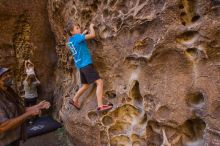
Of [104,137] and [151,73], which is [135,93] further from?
[104,137]

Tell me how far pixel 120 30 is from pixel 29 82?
2.84 meters

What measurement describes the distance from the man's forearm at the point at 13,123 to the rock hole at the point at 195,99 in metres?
1.22

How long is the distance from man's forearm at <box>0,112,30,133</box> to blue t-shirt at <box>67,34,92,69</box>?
1.06m

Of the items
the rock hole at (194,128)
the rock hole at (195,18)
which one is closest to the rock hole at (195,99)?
the rock hole at (194,128)

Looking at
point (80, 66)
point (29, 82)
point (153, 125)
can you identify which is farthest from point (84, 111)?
point (29, 82)

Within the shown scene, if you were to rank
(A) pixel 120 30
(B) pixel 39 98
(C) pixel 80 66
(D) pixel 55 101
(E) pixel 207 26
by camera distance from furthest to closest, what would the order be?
(B) pixel 39 98
(D) pixel 55 101
(C) pixel 80 66
(A) pixel 120 30
(E) pixel 207 26

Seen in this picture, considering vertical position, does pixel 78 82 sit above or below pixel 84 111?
above

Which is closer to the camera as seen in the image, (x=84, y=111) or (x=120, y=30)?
(x=120, y=30)

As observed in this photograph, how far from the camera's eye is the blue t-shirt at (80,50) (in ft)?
10.9

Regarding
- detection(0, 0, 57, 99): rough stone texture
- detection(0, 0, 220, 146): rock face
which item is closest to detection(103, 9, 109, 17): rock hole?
detection(0, 0, 220, 146): rock face

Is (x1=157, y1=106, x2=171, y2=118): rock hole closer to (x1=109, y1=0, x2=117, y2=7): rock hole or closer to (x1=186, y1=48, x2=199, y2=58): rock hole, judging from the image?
(x1=186, y1=48, x2=199, y2=58): rock hole

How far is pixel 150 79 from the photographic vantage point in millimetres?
2902

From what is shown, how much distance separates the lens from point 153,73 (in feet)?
9.42

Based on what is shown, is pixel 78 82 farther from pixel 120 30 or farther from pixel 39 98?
pixel 39 98
